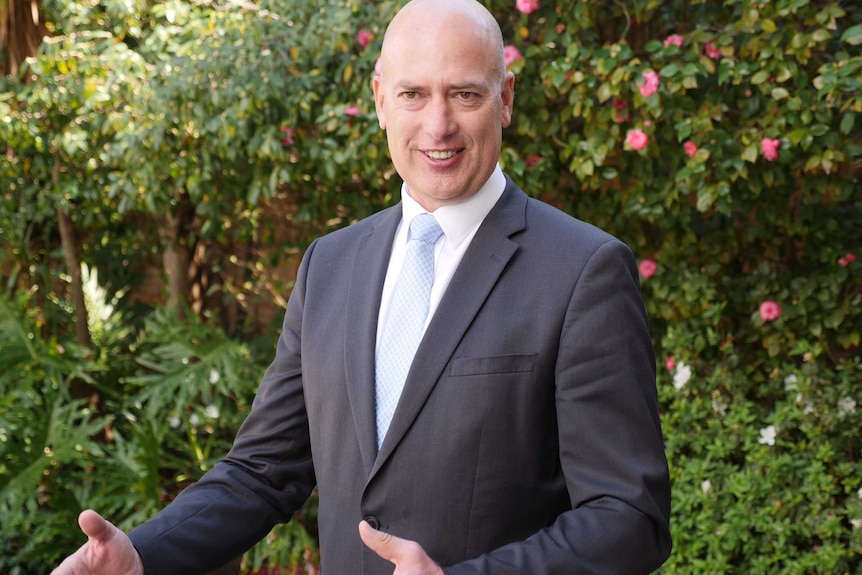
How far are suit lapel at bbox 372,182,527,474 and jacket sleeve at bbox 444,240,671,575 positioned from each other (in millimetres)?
160

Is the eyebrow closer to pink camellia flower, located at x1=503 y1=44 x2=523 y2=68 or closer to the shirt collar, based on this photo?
the shirt collar

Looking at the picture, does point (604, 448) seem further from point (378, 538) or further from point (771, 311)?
point (771, 311)

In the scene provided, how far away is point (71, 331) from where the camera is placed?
639 centimetres

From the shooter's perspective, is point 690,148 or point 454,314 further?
point 690,148

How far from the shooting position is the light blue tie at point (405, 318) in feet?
5.59

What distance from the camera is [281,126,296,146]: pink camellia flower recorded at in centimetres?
457

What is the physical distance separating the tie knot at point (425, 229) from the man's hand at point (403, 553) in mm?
575

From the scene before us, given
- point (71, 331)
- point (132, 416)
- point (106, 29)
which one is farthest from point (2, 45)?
point (132, 416)

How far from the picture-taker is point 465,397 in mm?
1599

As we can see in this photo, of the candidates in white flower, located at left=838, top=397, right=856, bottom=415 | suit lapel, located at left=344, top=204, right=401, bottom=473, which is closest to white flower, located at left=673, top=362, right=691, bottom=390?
white flower, located at left=838, top=397, right=856, bottom=415

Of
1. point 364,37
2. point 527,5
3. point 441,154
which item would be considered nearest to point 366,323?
point 441,154

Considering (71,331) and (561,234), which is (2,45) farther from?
(561,234)

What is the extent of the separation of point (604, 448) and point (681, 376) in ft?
9.71

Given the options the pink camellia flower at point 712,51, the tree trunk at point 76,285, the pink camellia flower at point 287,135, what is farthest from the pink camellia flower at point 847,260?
the tree trunk at point 76,285
